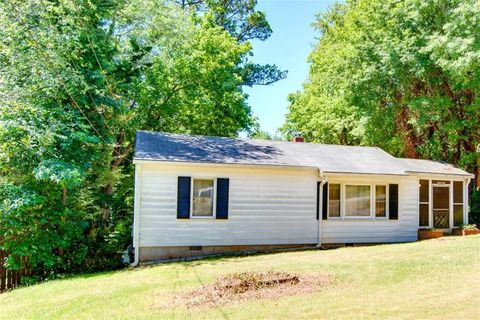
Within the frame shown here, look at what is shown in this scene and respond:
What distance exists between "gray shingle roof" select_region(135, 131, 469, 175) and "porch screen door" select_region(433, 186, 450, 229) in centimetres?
83

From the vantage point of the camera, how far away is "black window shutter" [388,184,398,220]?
607 inches

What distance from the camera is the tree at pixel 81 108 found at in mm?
12227

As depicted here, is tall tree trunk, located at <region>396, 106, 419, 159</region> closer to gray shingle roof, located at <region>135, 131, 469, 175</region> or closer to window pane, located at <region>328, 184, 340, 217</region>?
gray shingle roof, located at <region>135, 131, 469, 175</region>

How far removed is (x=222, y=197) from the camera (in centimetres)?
1355

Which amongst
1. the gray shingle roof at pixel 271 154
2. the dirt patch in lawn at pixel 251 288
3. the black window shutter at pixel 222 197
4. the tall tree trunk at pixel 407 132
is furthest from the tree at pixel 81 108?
the tall tree trunk at pixel 407 132

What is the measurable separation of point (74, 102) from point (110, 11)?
19.2ft

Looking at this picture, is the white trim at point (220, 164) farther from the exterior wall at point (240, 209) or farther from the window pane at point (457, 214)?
the window pane at point (457, 214)

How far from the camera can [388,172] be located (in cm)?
1503

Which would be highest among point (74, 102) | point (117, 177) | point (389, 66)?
point (389, 66)

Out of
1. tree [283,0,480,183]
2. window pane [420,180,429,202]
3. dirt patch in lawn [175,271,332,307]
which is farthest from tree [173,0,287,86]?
dirt patch in lawn [175,271,332,307]

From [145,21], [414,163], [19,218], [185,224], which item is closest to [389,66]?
[414,163]

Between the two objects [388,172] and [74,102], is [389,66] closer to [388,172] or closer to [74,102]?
[388,172]

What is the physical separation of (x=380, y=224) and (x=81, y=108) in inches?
457

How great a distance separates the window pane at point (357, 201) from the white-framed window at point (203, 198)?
499cm
